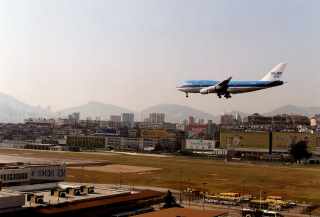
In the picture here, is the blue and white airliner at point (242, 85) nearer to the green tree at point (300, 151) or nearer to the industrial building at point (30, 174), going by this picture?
the industrial building at point (30, 174)

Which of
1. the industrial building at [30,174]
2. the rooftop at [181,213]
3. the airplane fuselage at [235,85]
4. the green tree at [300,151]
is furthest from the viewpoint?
the green tree at [300,151]

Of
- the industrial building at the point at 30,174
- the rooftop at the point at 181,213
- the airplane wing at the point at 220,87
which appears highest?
the airplane wing at the point at 220,87

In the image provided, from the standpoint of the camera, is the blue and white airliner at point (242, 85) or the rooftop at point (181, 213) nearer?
the rooftop at point (181, 213)

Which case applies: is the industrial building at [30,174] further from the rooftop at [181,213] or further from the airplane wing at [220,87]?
the airplane wing at [220,87]

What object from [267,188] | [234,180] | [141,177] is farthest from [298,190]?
[141,177]

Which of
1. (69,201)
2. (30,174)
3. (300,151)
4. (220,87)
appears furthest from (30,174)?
(300,151)

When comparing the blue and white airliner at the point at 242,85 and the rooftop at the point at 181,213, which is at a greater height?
the blue and white airliner at the point at 242,85

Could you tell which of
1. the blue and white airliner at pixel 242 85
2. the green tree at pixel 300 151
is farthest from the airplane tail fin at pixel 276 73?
the green tree at pixel 300 151

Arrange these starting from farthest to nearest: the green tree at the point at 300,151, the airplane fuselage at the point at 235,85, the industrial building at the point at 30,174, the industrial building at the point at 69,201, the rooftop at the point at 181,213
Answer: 1. the green tree at the point at 300,151
2. the airplane fuselage at the point at 235,85
3. the industrial building at the point at 30,174
4. the rooftop at the point at 181,213
5. the industrial building at the point at 69,201

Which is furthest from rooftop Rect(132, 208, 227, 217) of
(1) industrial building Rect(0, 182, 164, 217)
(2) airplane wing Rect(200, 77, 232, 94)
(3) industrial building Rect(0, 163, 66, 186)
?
(2) airplane wing Rect(200, 77, 232, 94)
